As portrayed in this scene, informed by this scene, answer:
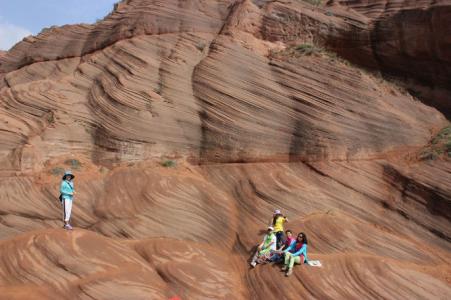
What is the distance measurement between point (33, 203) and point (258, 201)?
20.3 feet

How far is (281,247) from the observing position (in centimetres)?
1226

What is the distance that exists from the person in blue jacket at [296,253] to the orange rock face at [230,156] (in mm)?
230

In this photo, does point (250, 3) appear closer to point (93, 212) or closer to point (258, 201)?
point (258, 201)

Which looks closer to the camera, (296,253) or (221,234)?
(296,253)

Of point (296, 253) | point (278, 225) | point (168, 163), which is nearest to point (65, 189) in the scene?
point (168, 163)

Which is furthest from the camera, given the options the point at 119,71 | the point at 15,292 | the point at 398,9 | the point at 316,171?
the point at 398,9

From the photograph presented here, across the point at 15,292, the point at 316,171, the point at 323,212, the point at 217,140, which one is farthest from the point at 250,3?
the point at 15,292

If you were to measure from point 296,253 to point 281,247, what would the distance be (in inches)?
26.1

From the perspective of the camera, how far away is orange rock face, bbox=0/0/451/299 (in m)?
11.5

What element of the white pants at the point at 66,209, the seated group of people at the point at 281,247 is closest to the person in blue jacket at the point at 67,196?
the white pants at the point at 66,209

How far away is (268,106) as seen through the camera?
50.2ft

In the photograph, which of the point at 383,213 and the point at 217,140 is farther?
the point at 217,140

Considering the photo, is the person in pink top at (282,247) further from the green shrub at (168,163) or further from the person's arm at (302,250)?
the green shrub at (168,163)

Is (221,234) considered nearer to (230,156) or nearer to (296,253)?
(296,253)
